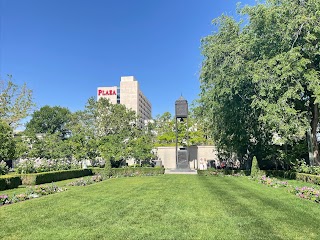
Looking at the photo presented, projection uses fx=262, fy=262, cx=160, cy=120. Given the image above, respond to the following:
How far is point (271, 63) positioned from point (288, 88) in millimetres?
1527

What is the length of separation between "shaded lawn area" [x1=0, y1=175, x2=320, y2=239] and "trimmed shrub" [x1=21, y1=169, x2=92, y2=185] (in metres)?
6.81

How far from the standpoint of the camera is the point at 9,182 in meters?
12.6

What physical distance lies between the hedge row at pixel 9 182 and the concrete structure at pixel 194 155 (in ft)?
58.1

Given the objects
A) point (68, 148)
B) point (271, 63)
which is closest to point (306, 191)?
point (271, 63)

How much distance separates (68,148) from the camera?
26.4 meters

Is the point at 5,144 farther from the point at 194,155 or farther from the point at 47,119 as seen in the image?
the point at 47,119

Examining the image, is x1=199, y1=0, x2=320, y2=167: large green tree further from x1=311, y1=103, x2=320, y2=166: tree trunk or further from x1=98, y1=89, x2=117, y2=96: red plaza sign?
x1=98, y1=89, x2=117, y2=96: red plaza sign

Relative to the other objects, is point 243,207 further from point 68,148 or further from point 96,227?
point 68,148

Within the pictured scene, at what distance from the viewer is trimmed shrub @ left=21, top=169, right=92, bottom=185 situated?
14062mm

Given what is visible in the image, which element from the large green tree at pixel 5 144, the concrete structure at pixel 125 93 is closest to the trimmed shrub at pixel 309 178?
the large green tree at pixel 5 144

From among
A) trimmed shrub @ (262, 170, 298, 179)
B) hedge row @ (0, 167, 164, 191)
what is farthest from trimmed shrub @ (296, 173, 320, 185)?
hedge row @ (0, 167, 164, 191)

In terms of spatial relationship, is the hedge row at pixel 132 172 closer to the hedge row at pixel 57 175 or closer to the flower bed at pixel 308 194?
the hedge row at pixel 57 175

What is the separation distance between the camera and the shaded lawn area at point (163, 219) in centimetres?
457

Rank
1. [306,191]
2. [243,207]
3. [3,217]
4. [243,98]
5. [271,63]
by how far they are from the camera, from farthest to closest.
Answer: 1. [243,98]
2. [271,63]
3. [306,191]
4. [243,207]
5. [3,217]
